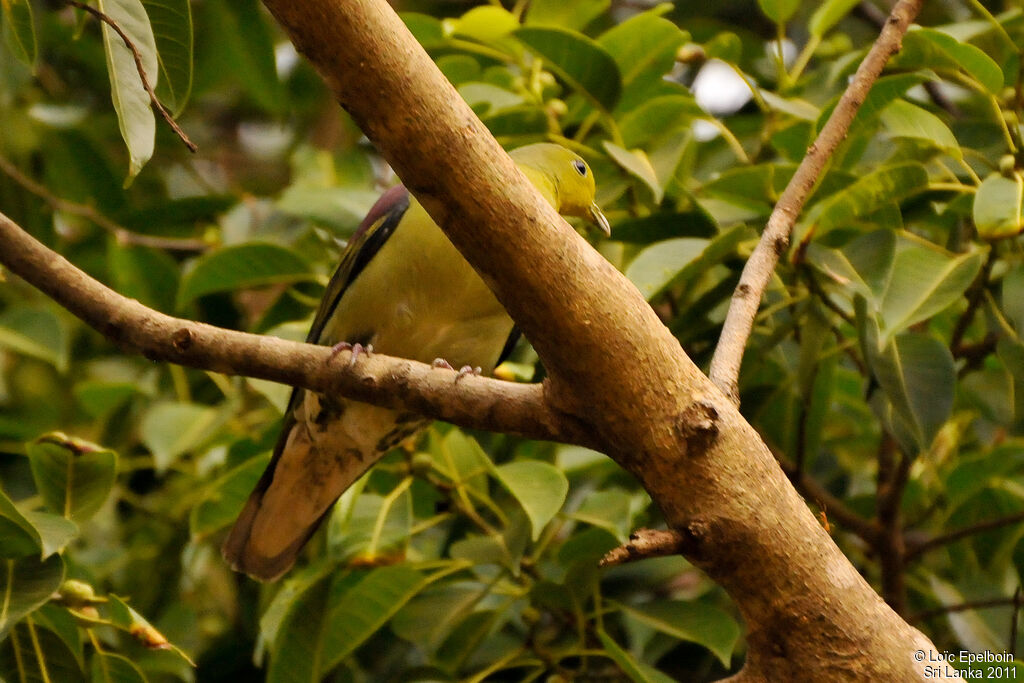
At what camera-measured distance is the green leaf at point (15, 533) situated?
1872 millimetres

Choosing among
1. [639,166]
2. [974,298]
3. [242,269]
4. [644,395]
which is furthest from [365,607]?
[974,298]

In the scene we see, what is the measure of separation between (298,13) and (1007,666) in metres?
1.73

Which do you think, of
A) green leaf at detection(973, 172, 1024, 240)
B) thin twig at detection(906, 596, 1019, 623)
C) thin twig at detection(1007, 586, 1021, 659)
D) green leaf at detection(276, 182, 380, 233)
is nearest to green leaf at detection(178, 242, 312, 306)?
green leaf at detection(276, 182, 380, 233)

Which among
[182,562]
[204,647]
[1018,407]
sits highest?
Result: [1018,407]

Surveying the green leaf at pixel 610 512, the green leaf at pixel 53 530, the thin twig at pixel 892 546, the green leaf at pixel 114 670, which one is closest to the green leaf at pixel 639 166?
the green leaf at pixel 610 512

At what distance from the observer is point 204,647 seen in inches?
130

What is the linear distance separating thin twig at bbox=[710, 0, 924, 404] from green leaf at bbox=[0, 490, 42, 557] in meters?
1.27

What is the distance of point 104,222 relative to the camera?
3389 mm

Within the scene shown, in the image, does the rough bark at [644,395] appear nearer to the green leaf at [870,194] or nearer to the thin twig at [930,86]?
the green leaf at [870,194]

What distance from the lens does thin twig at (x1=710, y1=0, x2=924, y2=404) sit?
1902mm

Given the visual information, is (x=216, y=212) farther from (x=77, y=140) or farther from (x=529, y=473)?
(x=529, y=473)

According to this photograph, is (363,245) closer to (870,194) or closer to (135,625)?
(135,625)

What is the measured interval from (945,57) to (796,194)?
72 cm

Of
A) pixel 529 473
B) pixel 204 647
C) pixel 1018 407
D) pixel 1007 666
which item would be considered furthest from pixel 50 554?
pixel 1018 407
